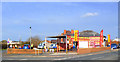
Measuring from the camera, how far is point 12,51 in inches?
1559

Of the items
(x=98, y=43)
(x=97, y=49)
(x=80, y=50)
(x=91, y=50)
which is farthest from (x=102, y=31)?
(x=80, y=50)

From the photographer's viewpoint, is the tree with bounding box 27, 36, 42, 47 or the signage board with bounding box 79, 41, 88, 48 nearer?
the signage board with bounding box 79, 41, 88, 48

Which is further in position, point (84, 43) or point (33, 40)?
point (33, 40)

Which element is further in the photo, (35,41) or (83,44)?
(35,41)

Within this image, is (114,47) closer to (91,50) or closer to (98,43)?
(98,43)

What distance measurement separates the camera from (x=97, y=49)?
46562 millimetres

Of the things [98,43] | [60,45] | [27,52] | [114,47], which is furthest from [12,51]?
[114,47]

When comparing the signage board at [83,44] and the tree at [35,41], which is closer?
the signage board at [83,44]

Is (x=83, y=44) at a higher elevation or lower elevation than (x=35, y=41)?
higher

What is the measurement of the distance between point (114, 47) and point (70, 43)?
1302 cm

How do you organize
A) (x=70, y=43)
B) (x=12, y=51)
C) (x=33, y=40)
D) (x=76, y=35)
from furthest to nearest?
(x=33, y=40) < (x=70, y=43) < (x=76, y=35) < (x=12, y=51)

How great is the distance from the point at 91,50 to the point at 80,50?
6731mm

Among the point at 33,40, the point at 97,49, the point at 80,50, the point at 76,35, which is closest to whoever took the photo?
the point at 80,50

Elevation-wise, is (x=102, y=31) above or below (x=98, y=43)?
above
